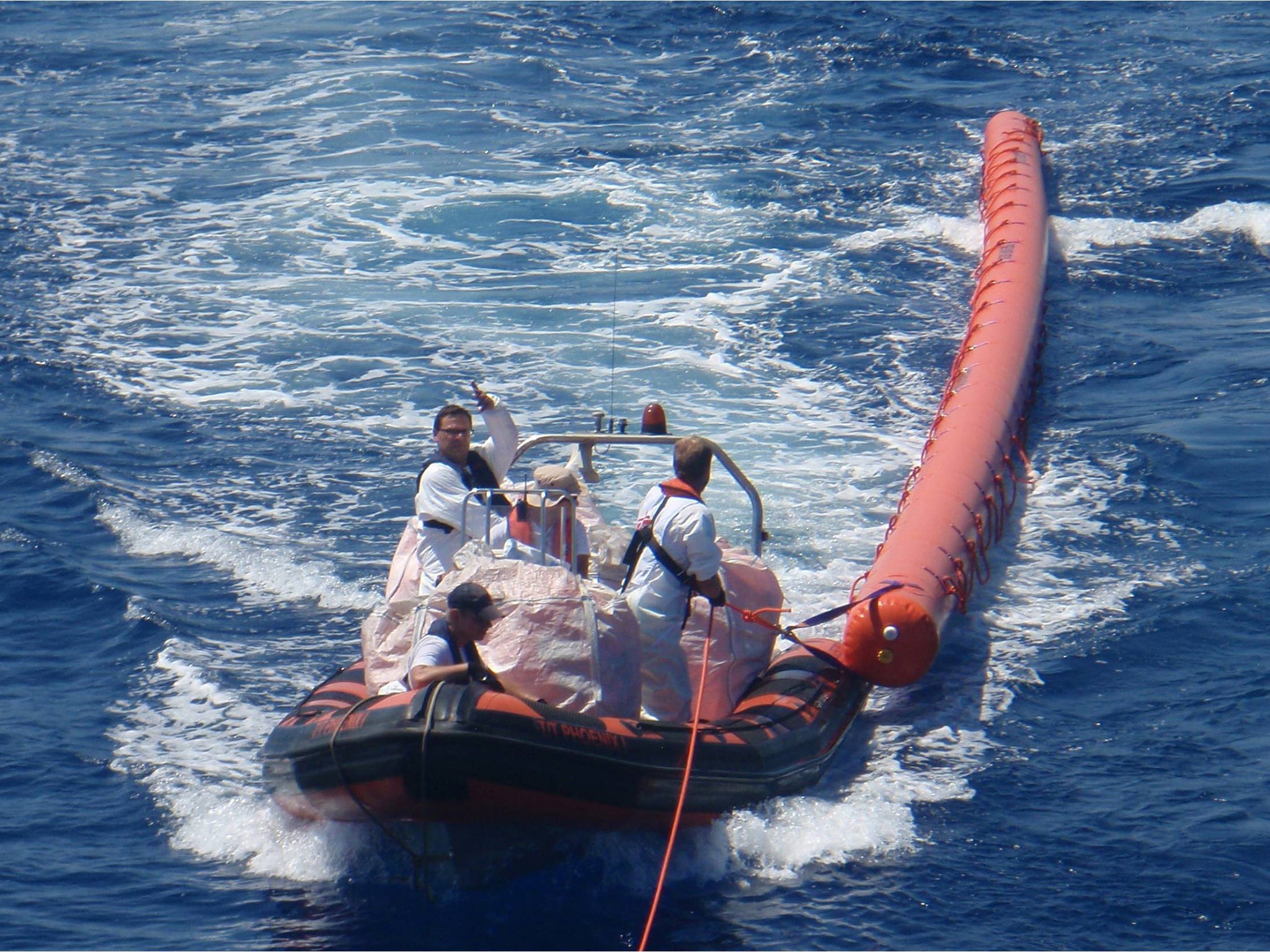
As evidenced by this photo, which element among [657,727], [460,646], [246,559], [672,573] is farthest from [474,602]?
[246,559]

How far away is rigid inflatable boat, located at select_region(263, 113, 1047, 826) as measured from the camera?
205 inches

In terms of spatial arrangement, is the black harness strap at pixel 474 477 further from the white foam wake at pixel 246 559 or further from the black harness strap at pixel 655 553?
the white foam wake at pixel 246 559

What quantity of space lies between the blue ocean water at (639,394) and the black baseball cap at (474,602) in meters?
0.94

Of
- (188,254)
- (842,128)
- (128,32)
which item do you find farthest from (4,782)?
(128,32)

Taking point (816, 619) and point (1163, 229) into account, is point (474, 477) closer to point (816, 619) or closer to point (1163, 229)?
point (816, 619)

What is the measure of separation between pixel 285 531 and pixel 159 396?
8.91ft

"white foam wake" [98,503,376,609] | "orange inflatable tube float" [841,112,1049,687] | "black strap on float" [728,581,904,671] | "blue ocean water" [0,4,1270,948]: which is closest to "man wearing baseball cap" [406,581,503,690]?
"blue ocean water" [0,4,1270,948]

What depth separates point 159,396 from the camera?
11172mm

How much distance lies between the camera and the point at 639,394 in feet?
37.0

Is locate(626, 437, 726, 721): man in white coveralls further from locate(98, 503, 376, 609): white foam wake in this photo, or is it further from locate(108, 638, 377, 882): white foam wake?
locate(98, 503, 376, 609): white foam wake

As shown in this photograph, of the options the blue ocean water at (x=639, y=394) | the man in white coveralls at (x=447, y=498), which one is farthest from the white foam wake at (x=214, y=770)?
the man in white coveralls at (x=447, y=498)

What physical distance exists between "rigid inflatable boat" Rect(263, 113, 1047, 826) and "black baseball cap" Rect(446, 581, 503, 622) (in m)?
0.29

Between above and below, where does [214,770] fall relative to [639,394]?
below

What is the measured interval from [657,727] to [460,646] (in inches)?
34.5
